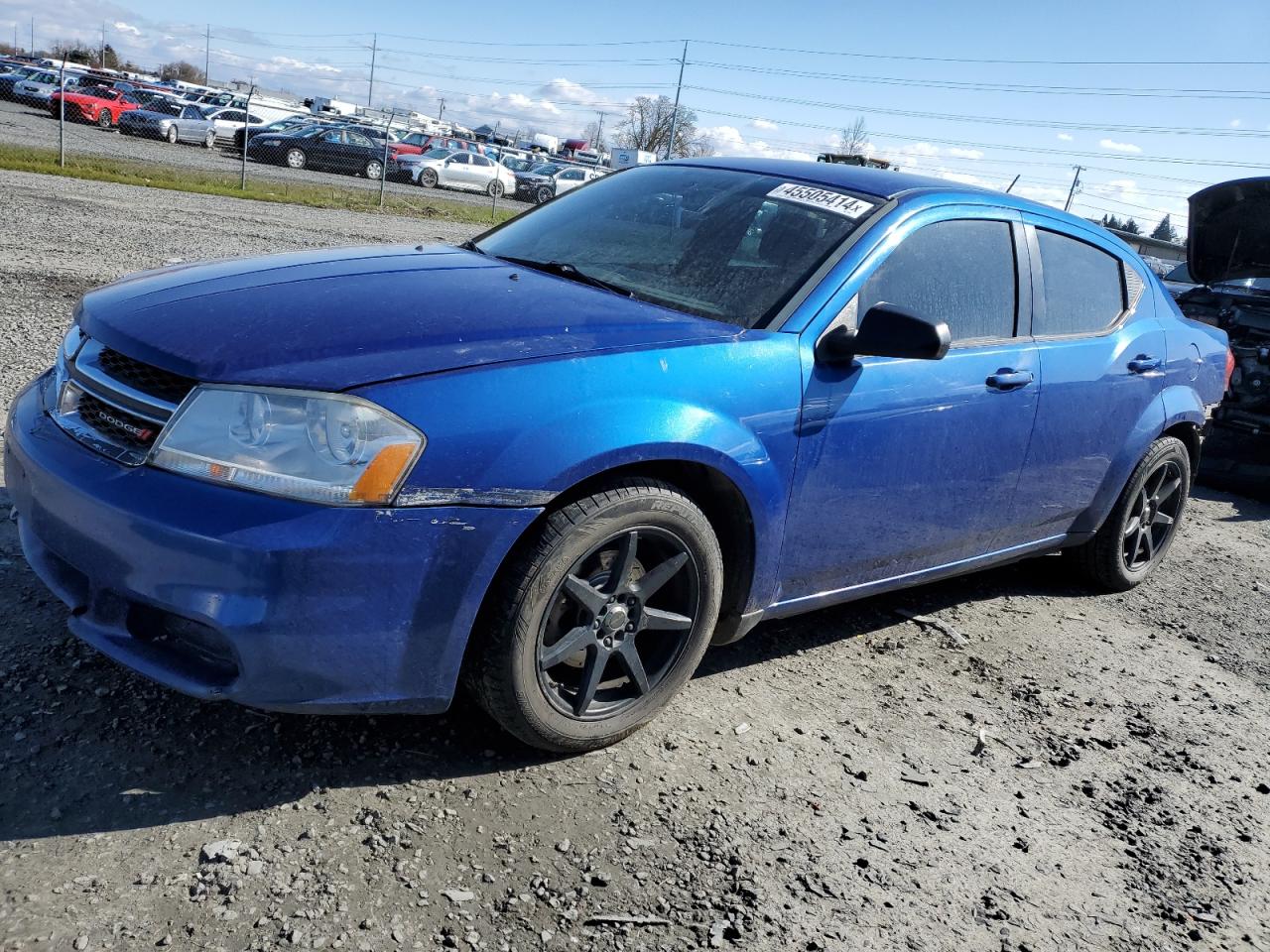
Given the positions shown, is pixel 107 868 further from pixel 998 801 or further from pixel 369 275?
pixel 998 801

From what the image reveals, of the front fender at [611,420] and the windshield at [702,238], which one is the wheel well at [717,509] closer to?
the front fender at [611,420]

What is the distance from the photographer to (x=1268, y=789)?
345cm

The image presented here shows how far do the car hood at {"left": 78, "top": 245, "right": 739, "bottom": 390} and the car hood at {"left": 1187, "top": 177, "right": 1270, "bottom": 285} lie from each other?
5203 millimetres

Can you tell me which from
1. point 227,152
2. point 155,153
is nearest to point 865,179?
point 155,153

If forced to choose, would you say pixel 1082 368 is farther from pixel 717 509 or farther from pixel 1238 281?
pixel 1238 281

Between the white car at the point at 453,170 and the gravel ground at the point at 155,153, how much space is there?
350 millimetres

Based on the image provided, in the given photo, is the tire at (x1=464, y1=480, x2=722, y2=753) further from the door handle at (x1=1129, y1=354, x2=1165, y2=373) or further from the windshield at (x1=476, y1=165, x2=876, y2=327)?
the door handle at (x1=1129, y1=354, x2=1165, y2=373)

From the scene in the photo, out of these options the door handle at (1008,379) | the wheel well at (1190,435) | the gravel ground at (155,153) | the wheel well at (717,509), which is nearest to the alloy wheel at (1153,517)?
the wheel well at (1190,435)

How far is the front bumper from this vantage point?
2.34m

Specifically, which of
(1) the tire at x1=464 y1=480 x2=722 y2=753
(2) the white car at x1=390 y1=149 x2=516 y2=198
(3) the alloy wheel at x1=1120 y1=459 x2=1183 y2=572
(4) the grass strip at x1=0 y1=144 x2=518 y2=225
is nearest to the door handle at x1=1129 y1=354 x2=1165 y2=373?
(3) the alloy wheel at x1=1120 y1=459 x2=1183 y2=572

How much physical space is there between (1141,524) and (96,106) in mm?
36660

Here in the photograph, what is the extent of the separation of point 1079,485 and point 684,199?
2007mm

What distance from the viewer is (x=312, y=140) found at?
29.9 meters

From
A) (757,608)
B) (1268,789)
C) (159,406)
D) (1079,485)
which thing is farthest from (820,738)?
(159,406)
